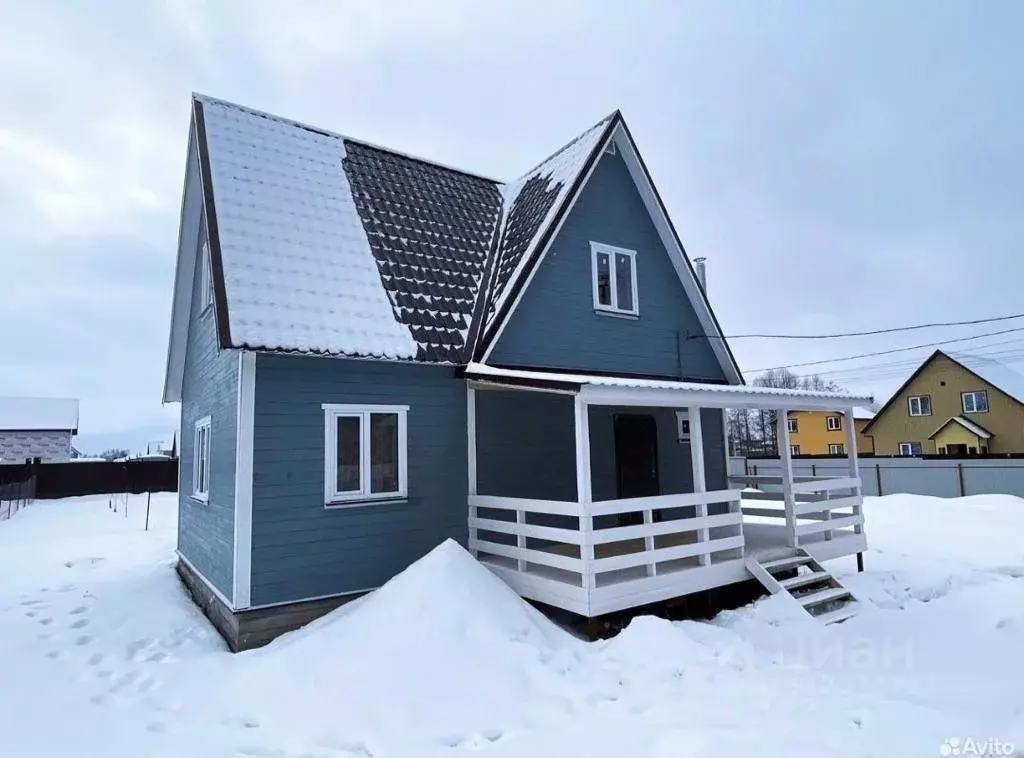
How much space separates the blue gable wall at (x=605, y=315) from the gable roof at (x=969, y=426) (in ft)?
97.6

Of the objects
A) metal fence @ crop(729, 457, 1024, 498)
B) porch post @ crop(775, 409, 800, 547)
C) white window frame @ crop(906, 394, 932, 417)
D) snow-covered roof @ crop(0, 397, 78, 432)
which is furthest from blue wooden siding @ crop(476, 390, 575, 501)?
snow-covered roof @ crop(0, 397, 78, 432)

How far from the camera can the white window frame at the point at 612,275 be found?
33.8 feet

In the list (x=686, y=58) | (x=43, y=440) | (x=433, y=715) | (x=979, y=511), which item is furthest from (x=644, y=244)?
(x=43, y=440)

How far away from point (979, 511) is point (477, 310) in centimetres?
1462

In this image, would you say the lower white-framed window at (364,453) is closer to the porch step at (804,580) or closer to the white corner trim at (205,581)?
the white corner trim at (205,581)

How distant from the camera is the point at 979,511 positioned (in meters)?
15.4

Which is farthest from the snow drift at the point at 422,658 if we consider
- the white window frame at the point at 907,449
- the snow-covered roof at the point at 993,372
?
the white window frame at the point at 907,449

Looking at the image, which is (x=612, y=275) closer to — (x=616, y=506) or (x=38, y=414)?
(x=616, y=506)

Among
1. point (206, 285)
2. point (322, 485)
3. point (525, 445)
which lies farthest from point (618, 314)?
point (206, 285)

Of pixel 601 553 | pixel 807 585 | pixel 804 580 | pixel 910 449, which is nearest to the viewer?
pixel 804 580

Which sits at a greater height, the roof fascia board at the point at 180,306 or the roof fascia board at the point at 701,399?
the roof fascia board at the point at 180,306

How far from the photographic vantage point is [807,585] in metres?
8.57

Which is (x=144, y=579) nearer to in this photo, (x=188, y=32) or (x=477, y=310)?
(x=477, y=310)

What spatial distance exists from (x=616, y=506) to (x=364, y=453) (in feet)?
10.8
